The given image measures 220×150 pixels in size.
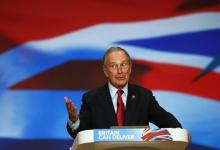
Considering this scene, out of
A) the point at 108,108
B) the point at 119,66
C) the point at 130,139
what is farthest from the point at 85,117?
the point at 130,139

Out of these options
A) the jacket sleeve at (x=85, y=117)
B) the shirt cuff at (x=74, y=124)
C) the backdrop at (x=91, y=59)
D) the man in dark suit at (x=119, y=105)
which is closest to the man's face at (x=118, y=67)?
the man in dark suit at (x=119, y=105)

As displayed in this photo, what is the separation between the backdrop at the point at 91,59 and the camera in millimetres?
5453

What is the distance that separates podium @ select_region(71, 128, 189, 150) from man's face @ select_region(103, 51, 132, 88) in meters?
0.66

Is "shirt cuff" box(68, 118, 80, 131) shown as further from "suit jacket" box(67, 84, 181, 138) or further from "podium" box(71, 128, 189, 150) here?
"podium" box(71, 128, 189, 150)

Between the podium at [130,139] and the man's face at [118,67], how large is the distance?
660 millimetres

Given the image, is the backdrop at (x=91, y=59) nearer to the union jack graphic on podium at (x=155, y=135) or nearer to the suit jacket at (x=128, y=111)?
the suit jacket at (x=128, y=111)

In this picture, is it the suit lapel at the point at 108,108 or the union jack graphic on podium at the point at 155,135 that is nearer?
the union jack graphic on podium at the point at 155,135

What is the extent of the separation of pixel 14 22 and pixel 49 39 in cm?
36

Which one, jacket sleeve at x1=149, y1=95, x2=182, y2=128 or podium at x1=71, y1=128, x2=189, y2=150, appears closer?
podium at x1=71, y1=128, x2=189, y2=150

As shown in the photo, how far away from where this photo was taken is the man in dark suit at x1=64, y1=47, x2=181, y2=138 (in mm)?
3424

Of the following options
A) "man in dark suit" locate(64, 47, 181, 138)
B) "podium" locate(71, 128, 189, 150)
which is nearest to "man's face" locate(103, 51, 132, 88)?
"man in dark suit" locate(64, 47, 181, 138)

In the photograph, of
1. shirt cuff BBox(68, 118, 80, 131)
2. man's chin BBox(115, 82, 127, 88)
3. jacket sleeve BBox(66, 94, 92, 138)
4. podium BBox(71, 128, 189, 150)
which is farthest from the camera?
man's chin BBox(115, 82, 127, 88)

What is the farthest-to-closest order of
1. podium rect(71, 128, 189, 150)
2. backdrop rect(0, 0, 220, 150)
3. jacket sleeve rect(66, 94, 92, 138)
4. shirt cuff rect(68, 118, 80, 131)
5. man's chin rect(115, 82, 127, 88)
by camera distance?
backdrop rect(0, 0, 220, 150)
man's chin rect(115, 82, 127, 88)
jacket sleeve rect(66, 94, 92, 138)
shirt cuff rect(68, 118, 80, 131)
podium rect(71, 128, 189, 150)

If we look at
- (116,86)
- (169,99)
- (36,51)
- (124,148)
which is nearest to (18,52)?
(36,51)
